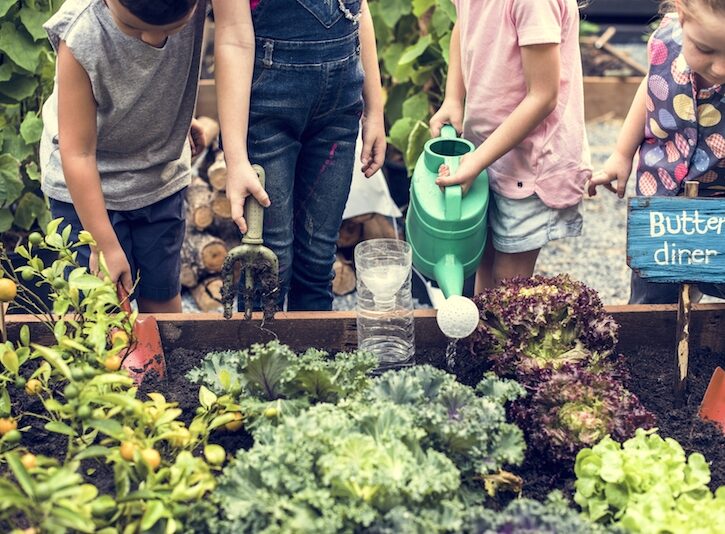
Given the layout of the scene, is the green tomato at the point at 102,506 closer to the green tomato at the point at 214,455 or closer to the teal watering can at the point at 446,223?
the green tomato at the point at 214,455

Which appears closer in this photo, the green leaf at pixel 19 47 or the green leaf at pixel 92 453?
the green leaf at pixel 92 453

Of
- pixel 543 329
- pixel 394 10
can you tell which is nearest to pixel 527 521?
pixel 543 329

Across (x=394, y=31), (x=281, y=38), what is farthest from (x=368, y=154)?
(x=394, y=31)

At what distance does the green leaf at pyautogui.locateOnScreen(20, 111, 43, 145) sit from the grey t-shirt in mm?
610

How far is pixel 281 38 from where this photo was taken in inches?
81.3

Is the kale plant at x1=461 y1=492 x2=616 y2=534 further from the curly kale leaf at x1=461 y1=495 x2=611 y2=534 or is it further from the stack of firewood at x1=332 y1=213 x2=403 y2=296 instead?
the stack of firewood at x1=332 y1=213 x2=403 y2=296

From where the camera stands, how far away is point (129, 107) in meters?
2.05

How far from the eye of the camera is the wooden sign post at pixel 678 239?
1933 millimetres

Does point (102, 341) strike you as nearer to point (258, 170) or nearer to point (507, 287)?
point (258, 170)

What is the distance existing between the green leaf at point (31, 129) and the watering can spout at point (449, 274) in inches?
58.7

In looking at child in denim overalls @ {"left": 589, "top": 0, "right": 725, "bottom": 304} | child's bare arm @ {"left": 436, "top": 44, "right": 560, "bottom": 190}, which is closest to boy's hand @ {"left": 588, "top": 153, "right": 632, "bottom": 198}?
child in denim overalls @ {"left": 589, "top": 0, "right": 725, "bottom": 304}

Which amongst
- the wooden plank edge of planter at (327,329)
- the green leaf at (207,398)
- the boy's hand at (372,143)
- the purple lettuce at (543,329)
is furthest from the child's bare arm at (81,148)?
the purple lettuce at (543,329)

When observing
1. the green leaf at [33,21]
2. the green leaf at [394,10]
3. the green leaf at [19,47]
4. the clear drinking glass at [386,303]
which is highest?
the green leaf at [394,10]

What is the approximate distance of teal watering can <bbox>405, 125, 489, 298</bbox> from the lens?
2105mm
